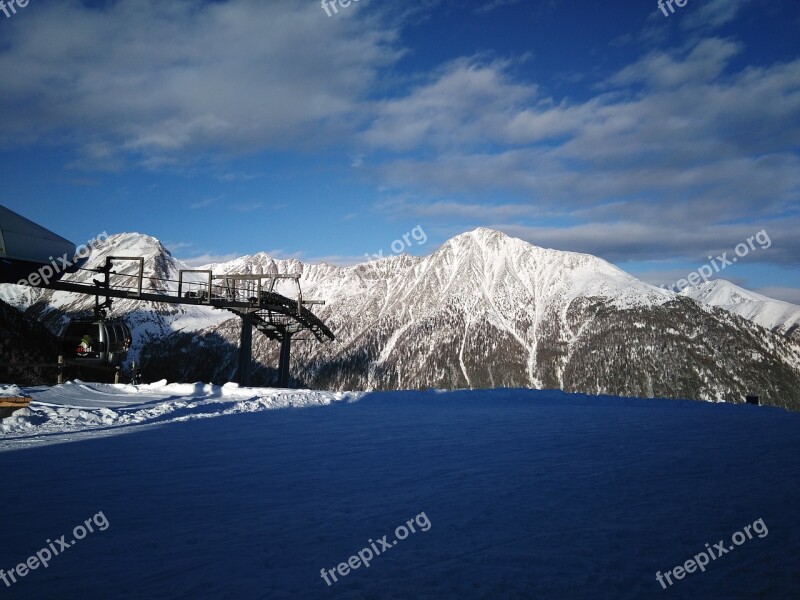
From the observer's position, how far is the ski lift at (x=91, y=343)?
26562 mm

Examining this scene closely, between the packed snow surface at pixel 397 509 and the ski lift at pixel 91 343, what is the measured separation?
361 inches

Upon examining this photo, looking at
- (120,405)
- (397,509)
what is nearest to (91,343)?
(120,405)

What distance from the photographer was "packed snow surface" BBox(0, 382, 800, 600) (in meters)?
6.02

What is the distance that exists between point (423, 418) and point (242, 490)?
12150 mm

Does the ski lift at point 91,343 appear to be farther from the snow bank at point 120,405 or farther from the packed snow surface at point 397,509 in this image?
the packed snow surface at point 397,509

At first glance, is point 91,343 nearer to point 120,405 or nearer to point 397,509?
point 120,405

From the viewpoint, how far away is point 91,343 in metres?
26.5

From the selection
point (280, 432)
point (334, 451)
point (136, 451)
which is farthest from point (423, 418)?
point (136, 451)

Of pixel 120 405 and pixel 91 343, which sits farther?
pixel 91 343

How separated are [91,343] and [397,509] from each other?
79.5 ft

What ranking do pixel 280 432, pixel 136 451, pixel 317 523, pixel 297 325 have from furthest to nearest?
pixel 297 325
pixel 280 432
pixel 136 451
pixel 317 523

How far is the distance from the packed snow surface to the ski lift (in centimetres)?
917

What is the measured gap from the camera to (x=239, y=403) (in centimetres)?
2434

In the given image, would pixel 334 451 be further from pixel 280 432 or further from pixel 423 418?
pixel 423 418
